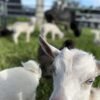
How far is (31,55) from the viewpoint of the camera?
38.1 ft

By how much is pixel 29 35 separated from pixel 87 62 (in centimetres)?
1242

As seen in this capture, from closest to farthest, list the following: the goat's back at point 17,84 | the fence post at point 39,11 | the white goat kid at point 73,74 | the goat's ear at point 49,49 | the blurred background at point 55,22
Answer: the white goat kid at point 73,74
the goat's ear at point 49,49
the goat's back at point 17,84
the blurred background at point 55,22
the fence post at point 39,11

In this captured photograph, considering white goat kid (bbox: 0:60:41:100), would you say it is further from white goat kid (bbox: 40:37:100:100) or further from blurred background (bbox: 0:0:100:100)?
blurred background (bbox: 0:0:100:100)

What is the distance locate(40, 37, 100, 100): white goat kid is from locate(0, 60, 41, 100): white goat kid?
116 centimetres

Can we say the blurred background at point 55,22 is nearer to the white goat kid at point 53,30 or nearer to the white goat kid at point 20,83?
the white goat kid at point 53,30

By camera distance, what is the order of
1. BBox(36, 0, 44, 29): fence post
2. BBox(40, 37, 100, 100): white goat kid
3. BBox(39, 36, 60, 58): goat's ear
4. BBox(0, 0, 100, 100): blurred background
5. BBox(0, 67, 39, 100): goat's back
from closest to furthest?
BBox(40, 37, 100, 100): white goat kid < BBox(39, 36, 60, 58): goat's ear < BBox(0, 67, 39, 100): goat's back < BBox(0, 0, 100, 100): blurred background < BBox(36, 0, 44, 29): fence post

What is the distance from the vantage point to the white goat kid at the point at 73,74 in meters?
4.30

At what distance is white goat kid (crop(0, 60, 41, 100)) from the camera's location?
18.4 feet

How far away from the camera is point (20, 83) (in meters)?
5.70

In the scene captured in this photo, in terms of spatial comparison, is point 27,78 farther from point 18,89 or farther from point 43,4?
point 43,4

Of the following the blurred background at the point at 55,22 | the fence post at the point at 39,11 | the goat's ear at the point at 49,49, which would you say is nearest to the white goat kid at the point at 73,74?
the goat's ear at the point at 49,49

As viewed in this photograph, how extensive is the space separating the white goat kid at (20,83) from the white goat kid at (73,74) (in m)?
1.16

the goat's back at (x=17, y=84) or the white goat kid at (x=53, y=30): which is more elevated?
the goat's back at (x=17, y=84)

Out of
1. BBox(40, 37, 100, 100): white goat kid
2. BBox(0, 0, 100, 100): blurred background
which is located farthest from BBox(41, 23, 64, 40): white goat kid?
BBox(40, 37, 100, 100): white goat kid
